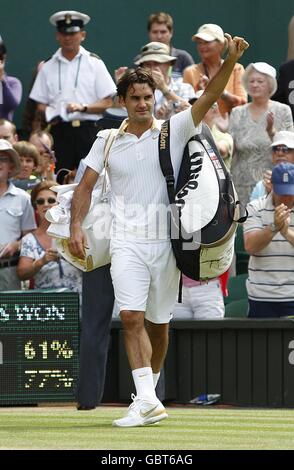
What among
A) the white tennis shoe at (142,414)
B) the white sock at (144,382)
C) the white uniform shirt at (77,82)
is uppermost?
the white uniform shirt at (77,82)

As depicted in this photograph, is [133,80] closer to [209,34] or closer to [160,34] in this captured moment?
[209,34]

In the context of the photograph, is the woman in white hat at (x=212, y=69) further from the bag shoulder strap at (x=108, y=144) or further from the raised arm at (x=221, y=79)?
the raised arm at (x=221, y=79)

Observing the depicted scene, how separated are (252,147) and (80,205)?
4965 millimetres

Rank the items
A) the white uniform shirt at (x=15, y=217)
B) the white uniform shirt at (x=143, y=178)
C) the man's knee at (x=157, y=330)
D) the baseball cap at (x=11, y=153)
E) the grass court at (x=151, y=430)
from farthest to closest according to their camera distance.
A: the baseball cap at (x=11, y=153)
the white uniform shirt at (x=15, y=217)
the man's knee at (x=157, y=330)
the white uniform shirt at (x=143, y=178)
the grass court at (x=151, y=430)

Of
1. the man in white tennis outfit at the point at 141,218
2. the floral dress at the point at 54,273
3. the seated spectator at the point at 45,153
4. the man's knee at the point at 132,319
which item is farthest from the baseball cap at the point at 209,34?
the man's knee at the point at 132,319

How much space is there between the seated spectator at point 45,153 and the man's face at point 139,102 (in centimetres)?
502

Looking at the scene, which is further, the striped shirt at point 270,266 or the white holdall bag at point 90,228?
the striped shirt at point 270,266

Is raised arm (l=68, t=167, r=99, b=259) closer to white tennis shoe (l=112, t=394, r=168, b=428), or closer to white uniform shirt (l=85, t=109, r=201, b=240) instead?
white uniform shirt (l=85, t=109, r=201, b=240)

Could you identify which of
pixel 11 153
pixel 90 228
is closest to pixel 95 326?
pixel 90 228

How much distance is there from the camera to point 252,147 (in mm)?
13477

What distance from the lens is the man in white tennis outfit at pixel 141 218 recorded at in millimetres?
8406

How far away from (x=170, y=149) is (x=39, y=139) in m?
5.61

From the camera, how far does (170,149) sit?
28.2 ft
